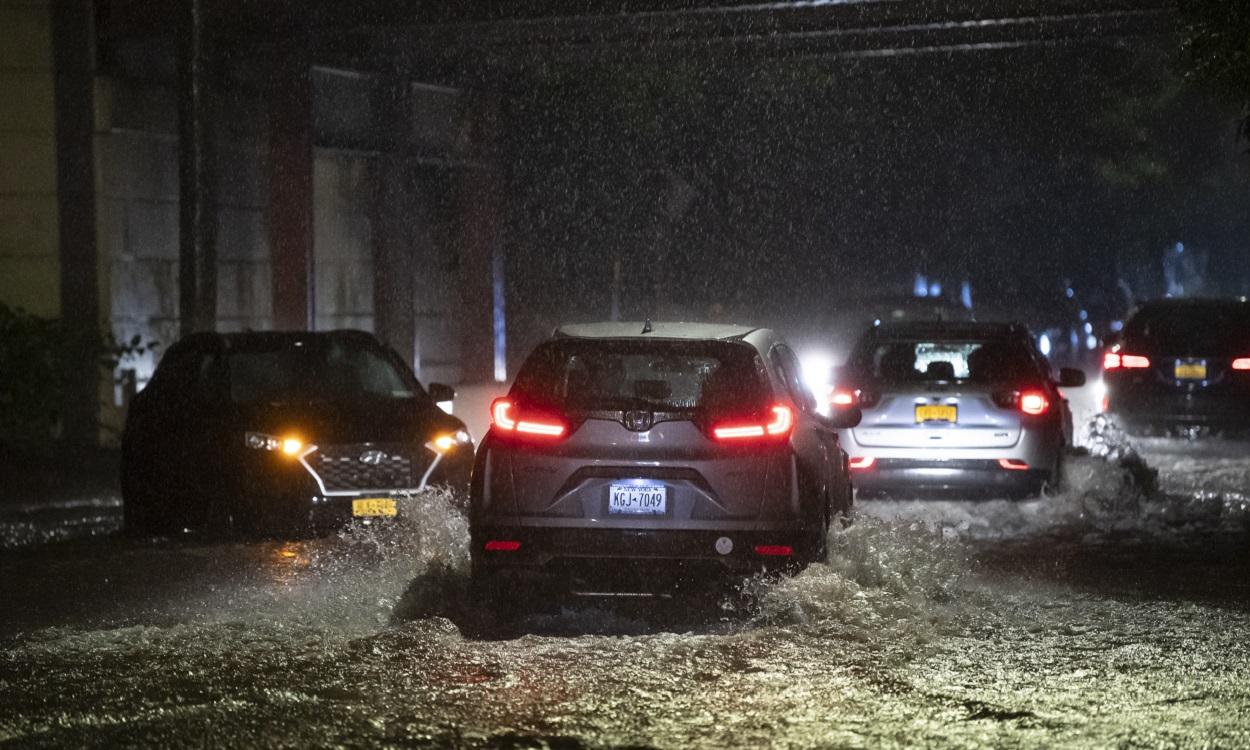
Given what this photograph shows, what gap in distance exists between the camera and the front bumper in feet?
31.1

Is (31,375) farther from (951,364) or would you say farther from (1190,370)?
(1190,370)

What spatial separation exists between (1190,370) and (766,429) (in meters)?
12.5

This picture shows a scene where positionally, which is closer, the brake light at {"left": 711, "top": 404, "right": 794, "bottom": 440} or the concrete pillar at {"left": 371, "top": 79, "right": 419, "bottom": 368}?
the brake light at {"left": 711, "top": 404, "right": 794, "bottom": 440}

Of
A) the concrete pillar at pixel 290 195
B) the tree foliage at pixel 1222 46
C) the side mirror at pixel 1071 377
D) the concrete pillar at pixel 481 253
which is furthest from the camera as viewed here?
the concrete pillar at pixel 481 253

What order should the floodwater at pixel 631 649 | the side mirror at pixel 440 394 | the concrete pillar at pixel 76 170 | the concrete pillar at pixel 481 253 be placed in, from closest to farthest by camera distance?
the floodwater at pixel 631 649 → the side mirror at pixel 440 394 → the concrete pillar at pixel 76 170 → the concrete pillar at pixel 481 253

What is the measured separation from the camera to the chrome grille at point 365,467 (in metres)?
13.4

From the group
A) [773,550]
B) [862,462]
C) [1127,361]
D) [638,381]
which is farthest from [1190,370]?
[773,550]

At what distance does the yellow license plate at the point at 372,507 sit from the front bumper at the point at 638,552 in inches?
153

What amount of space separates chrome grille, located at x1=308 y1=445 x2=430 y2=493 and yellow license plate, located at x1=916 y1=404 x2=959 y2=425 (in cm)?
374

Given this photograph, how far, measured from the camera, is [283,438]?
531 inches

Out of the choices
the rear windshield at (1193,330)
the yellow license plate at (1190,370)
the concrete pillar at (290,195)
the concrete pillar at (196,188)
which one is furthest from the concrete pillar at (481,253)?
the yellow license plate at (1190,370)

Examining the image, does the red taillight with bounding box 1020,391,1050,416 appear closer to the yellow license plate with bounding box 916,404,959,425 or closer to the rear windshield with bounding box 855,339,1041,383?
the rear windshield with bounding box 855,339,1041,383

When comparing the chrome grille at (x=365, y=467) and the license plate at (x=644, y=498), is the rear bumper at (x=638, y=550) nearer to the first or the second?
the license plate at (x=644, y=498)

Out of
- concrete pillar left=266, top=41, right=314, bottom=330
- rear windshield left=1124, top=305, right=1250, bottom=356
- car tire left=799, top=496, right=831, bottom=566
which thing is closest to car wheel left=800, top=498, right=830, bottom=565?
car tire left=799, top=496, right=831, bottom=566
